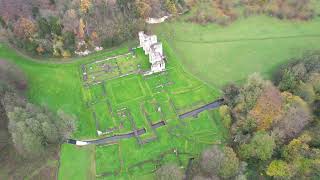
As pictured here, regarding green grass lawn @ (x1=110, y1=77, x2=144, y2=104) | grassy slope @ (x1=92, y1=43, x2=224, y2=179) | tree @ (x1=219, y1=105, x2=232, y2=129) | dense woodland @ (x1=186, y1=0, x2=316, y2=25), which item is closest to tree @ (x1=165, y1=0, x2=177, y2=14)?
dense woodland @ (x1=186, y1=0, x2=316, y2=25)

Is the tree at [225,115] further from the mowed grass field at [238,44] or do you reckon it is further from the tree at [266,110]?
the mowed grass field at [238,44]

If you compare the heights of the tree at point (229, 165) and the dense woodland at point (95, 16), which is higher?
the dense woodland at point (95, 16)

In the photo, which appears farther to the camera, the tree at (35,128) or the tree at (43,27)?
the tree at (43,27)

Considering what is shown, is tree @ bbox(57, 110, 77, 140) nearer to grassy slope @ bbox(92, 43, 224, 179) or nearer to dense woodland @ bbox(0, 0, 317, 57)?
grassy slope @ bbox(92, 43, 224, 179)

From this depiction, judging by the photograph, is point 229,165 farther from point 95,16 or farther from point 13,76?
point 13,76

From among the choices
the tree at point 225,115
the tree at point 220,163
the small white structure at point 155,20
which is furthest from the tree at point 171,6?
the tree at point 220,163

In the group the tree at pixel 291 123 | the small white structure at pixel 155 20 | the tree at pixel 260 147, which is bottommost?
the tree at pixel 260 147
